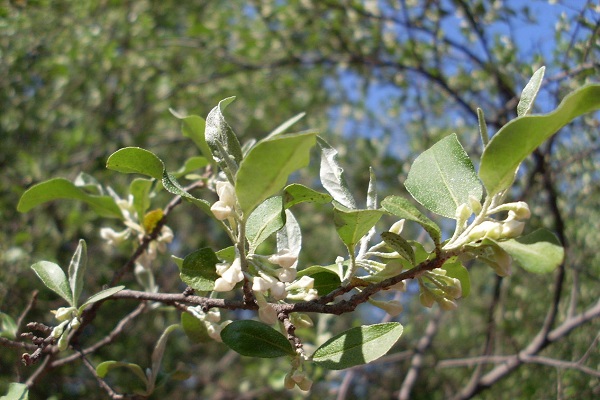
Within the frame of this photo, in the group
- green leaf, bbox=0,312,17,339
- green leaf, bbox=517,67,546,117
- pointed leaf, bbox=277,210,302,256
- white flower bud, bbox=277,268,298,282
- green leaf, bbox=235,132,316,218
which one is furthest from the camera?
green leaf, bbox=0,312,17,339

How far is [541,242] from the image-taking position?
709mm

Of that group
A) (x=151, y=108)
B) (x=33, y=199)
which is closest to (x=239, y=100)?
(x=151, y=108)

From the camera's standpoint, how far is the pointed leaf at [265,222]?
0.89m

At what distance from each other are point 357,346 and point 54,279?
1.95 feet

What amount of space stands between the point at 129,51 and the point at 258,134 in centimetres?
142

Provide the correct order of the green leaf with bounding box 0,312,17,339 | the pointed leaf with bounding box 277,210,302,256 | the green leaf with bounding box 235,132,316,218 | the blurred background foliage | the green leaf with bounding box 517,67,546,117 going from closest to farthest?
the green leaf with bounding box 235,132,316,218 → the green leaf with bounding box 517,67,546,117 → the pointed leaf with bounding box 277,210,302,256 → the green leaf with bounding box 0,312,17,339 → the blurred background foliage

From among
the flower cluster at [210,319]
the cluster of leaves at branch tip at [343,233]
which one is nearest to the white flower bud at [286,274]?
the cluster of leaves at branch tip at [343,233]

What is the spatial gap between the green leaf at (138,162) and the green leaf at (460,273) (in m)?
0.50

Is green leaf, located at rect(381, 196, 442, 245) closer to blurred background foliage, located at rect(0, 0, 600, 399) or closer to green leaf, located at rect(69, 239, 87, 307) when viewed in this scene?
green leaf, located at rect(69, 239, 87, 307)

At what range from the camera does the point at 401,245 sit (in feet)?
2.74

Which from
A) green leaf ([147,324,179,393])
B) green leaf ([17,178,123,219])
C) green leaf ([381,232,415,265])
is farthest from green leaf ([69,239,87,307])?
green leaf ([381,232,415,265])

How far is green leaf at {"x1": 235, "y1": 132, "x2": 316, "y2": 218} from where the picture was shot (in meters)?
0.65

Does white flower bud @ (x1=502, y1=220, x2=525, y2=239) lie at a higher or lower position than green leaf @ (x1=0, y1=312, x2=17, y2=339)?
higher

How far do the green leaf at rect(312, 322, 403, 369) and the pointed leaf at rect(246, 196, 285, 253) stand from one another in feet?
0.66
